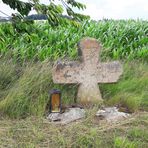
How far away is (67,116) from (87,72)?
804mm

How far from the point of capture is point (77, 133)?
4957 mm

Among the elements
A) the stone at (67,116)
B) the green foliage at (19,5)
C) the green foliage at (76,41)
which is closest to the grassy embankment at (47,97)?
the green foliage at (76,41)

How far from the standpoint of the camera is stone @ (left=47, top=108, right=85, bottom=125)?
5426mm

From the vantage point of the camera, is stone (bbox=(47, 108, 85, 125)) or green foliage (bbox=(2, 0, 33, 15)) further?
stone (bbox=(47, 108, 85, 125))

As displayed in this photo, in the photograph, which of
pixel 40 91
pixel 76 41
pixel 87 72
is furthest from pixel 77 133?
pixel 76 41

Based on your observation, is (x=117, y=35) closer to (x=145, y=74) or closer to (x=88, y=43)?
(x=145, y=74)

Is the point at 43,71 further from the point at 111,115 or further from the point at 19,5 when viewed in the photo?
the point at 19,5

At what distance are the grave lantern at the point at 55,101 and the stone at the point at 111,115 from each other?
483 mm

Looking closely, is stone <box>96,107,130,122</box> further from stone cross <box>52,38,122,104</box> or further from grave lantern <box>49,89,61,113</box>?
grave lantern <box>49,89,61,113</box>

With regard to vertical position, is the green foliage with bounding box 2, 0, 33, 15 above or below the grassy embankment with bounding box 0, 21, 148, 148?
above

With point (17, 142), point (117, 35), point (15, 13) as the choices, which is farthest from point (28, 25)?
point (117, 35)

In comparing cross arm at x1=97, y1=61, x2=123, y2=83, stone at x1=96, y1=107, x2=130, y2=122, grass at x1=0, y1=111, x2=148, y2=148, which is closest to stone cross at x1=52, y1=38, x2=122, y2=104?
cross arm at x1=97, y1=61, x2=123, y2=83

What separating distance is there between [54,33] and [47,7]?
415cm

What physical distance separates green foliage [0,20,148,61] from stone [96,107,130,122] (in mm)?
1230
